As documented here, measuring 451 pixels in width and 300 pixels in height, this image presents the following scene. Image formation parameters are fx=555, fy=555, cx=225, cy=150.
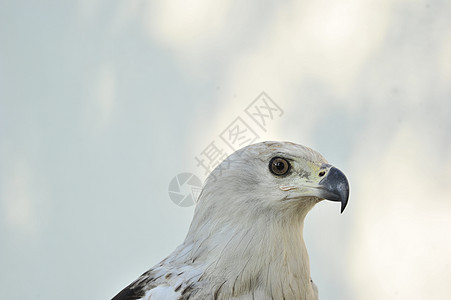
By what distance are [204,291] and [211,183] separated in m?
0.31

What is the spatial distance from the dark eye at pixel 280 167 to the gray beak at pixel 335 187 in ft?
0.34

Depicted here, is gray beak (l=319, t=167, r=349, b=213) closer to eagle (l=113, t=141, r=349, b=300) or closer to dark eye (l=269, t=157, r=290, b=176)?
eagle (l=113, t=141, r=349, b=300)

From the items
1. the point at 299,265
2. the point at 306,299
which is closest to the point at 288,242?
the point at 299,265

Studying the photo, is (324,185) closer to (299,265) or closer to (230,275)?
(299,265)

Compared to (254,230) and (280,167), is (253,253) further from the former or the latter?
(280,167)

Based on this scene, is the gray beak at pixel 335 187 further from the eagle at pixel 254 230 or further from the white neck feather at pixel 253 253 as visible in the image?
the white neck feather at pixel 253 253

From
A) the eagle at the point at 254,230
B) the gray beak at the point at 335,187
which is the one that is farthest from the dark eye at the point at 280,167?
the gray beak at the point at 335,187

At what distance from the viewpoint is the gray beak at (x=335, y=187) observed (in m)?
1.48

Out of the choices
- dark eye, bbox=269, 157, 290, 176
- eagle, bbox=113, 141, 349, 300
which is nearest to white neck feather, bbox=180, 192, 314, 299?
eagle, bbox=113, 141, 349, 300

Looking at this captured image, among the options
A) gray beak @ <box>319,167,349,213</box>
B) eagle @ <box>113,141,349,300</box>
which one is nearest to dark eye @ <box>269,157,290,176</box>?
eagle @ <box>113,141,349,300</box>

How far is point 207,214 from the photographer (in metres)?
1.59

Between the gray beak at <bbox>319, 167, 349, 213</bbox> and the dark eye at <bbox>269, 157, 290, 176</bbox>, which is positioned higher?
the dark eye at <bbox>269, 157, 290, 176</bbox>

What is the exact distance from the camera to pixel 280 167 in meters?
1.54

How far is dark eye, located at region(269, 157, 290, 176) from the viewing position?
5.06 feet
